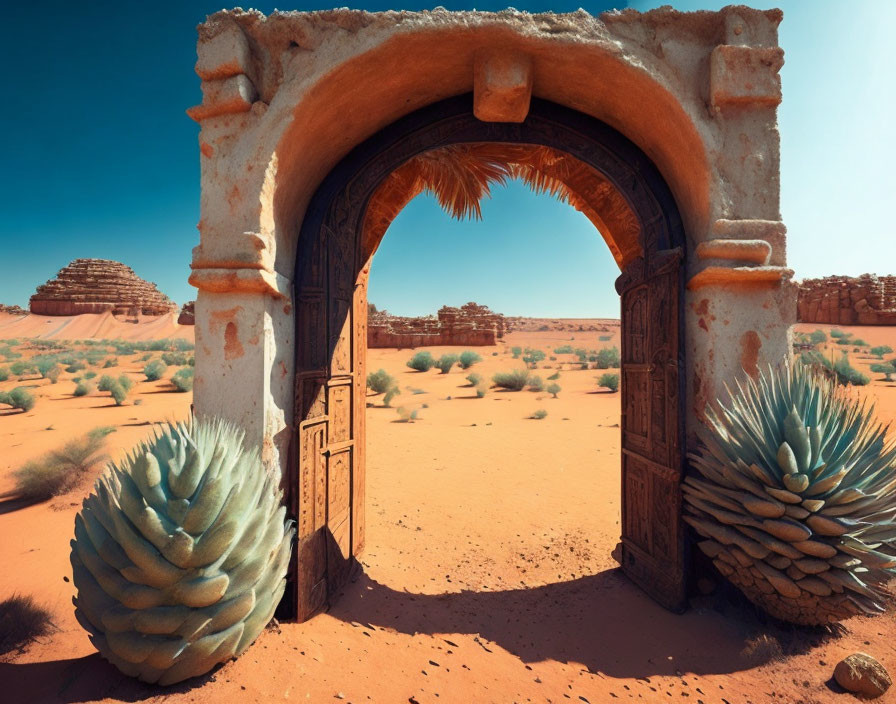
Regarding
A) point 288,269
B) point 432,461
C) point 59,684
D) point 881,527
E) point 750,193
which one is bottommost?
point 432,461

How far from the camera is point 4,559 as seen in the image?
134 inches

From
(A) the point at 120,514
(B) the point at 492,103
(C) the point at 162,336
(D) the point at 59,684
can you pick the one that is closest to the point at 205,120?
(B) the point at 492,103

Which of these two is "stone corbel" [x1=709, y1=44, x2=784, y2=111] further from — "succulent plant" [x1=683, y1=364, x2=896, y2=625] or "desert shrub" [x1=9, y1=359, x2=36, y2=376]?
"desert shrub" [x1=9, y1=359, x2=36, y2=376]

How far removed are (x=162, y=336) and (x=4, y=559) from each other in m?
50.1

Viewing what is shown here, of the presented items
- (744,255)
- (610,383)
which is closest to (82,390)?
(744,255)

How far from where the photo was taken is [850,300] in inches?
1168

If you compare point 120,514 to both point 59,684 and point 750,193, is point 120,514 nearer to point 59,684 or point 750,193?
point 59,684

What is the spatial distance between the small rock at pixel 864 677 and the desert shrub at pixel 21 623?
422cm

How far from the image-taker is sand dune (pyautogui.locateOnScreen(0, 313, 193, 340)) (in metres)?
43.6

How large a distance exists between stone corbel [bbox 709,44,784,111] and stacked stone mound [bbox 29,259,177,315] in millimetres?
59059

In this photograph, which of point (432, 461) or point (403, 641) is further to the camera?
point (432, 461)

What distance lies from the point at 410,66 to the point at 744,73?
210 centimetres

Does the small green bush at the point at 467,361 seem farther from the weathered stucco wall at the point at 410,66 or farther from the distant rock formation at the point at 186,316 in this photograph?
the distant rock formation at the point at 186,316

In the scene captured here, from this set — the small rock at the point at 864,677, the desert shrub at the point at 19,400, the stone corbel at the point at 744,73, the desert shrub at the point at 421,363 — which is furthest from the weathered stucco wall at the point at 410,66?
the desert shrub at the point at 421,363
